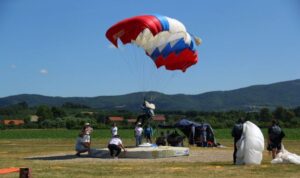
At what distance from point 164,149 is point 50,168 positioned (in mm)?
5643

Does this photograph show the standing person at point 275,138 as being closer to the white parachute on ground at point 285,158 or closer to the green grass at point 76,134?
the white parachute on ground at point 285,158

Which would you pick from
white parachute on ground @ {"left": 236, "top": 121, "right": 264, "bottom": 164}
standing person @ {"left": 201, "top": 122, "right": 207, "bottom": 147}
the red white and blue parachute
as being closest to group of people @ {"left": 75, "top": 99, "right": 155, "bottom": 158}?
the red white and blue parachute

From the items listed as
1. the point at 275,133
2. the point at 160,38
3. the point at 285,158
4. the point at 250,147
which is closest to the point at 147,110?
the point at 160,38

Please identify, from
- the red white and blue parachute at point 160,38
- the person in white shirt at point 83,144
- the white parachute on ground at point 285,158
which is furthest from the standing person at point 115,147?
the white parachute on ground at point 285,158

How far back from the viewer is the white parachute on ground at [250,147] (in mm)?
15297

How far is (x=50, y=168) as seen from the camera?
14.2 meters

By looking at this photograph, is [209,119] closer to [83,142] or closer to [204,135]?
[204,135]

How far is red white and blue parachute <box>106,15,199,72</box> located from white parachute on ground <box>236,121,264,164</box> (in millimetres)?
4790

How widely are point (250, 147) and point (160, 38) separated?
621 cm

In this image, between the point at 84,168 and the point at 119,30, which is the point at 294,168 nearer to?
the point at 84,168

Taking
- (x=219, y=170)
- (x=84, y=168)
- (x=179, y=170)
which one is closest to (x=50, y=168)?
(x=84, y=168)

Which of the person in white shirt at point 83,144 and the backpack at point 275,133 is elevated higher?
the backpack at point 275,133

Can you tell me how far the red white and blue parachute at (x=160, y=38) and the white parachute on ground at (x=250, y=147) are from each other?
15.7 feet

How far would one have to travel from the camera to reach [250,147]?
15.3 metres
